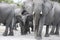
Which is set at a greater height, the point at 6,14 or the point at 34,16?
the point at 34,16

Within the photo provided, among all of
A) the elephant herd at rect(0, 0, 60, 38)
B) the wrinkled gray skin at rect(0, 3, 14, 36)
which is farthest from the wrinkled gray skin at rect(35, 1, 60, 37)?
the wrinkled gray skin at rect(0, 3, 14, 36)

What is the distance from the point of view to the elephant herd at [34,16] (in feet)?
27.0

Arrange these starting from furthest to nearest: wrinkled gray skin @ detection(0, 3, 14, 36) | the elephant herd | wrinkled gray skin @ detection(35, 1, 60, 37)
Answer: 1. wrinkled gray skin @ detection(0, 3, 14, 36)
2. wrinkled gray skin @ detection(35, 1, 60, 37)
3. the elephant herd

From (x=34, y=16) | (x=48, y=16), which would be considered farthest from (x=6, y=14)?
(x=34, y=16)

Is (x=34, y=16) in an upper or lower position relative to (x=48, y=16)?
upper

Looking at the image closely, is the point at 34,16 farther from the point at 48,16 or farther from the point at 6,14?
the point at 6,14

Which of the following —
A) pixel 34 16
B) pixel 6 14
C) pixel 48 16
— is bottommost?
pixel 48 16

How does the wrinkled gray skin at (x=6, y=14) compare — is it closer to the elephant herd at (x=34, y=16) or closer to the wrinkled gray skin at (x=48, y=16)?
the elephant herd at (x=34, y=16)

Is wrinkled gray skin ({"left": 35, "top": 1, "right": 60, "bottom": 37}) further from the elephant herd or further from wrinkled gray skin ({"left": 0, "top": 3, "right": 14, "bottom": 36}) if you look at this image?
wrinkled gray skin ({"left": 0, "top": 3, "right": 14, "bottom": 36})

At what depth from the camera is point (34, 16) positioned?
831cm

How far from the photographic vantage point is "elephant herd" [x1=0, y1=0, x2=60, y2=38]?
8.22m

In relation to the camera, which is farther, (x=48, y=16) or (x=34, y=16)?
(x=48, y=16)

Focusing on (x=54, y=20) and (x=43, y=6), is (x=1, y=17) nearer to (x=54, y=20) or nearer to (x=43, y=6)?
(x=54, y=20)

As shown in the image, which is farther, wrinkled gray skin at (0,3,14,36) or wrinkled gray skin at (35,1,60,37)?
wrinkled gray skin at (0,3,14,36)
